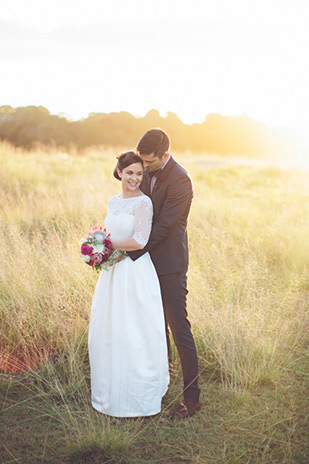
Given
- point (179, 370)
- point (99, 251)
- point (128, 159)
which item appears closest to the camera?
point (99, 251)

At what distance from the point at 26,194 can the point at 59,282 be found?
553cm

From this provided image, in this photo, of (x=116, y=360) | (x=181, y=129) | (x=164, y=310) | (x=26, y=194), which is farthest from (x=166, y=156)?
(x=181, y=129)

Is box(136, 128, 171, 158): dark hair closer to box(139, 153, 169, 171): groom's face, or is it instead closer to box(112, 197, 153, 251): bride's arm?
box(139, 153, 169, 171): groom's face

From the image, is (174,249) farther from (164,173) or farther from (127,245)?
(164,173)

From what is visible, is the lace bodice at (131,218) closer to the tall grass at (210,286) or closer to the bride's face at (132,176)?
the bride's face at (132,176)

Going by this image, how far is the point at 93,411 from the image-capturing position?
12.1ft

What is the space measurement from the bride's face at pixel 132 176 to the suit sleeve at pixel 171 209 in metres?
0.28

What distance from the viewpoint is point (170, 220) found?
3.48 metres

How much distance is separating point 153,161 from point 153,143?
15cm

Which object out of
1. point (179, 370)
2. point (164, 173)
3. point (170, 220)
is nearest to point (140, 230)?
point (170, 220)

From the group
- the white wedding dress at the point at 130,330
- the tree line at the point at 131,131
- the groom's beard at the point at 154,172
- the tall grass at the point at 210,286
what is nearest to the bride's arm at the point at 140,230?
the white wedding dress at the point at 130,330

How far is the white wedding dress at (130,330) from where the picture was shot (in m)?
3.54

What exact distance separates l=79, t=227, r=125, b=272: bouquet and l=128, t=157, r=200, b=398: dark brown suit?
17 centimetres

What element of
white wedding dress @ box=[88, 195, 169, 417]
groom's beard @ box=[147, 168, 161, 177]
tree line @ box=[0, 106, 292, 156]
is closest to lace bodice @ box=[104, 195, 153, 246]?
white wedding dress @ box=[88, 195, 169, 417]
